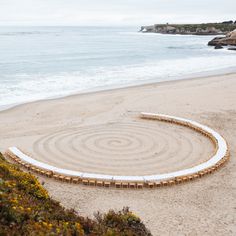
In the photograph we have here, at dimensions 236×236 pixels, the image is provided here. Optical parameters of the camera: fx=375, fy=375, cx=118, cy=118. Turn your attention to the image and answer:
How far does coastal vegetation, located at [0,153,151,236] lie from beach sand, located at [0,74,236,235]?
225 centimetres

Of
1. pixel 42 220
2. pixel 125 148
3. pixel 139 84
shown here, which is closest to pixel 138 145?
pixel 125 148

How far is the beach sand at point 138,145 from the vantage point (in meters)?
12.4

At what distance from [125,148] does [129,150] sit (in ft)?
1.02

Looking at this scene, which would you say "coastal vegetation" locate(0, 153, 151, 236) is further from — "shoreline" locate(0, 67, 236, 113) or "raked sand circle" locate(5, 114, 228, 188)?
"shoreline" locate(0, 67, 236, 113)

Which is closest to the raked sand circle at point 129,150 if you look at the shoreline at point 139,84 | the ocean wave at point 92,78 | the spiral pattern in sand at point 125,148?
the spiral pattern in sand at point 125,148

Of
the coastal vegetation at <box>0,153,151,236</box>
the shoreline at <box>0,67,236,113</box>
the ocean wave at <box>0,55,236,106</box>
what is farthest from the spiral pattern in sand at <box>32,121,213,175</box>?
the ocean wave at <box>0,55,236,106</box>

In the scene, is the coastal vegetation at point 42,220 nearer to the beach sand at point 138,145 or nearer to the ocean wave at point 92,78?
the beach sand at point 138,145

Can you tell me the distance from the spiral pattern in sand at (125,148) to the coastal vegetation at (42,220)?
5.84m

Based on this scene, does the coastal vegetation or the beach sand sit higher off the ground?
the coastal vegetation

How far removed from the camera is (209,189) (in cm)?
1398

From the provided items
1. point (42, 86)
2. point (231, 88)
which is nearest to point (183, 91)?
point (231, 88)

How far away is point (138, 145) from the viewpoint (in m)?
18.6

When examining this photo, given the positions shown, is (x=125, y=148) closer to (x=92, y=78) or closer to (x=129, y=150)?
(x=129, y=150)

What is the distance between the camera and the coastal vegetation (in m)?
7.84
